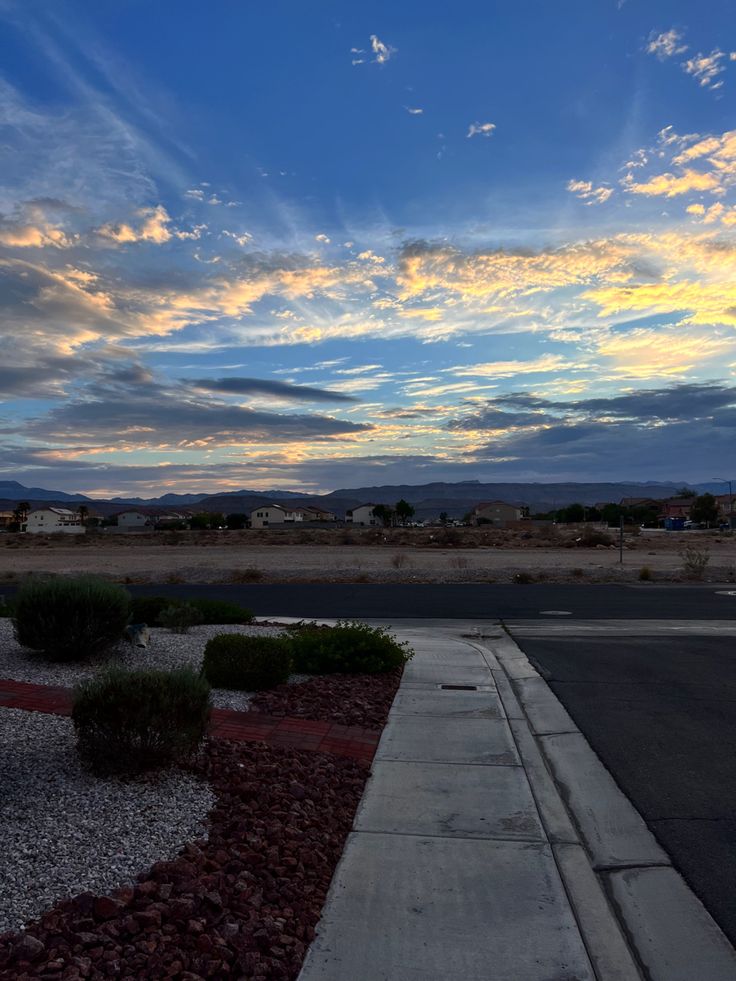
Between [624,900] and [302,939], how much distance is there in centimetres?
190

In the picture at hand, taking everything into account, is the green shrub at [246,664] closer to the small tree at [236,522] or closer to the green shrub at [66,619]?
the green shrub at [66,619]

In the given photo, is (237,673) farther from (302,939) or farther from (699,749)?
(302,939)

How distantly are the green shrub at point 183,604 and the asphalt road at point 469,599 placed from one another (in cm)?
386

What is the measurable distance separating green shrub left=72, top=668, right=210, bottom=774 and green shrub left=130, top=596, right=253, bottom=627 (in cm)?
790

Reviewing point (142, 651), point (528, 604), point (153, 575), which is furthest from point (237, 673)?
point (153, 575)

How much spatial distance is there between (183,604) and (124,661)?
4.65m

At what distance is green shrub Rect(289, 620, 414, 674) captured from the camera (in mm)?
10781

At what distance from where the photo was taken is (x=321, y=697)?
9305mm

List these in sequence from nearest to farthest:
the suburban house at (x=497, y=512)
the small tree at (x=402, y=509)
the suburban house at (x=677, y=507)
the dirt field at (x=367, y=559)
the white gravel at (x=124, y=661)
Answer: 1. the white gravel at (x=124, y=661)
2. the dirt field at (x=367, y=559)
3. the small tree at (x=402, y=509)
4. the suburban house at (x=677, y=507)
5. the suburban house at (x=497, y=512)

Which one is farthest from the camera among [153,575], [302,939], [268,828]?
[153,575]

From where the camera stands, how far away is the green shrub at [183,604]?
1478 cm

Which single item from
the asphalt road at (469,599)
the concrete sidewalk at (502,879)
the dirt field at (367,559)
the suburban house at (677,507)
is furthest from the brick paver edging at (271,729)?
the suburban house at (677,507)

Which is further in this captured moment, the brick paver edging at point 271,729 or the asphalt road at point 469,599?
the asphalt road at point 469,599

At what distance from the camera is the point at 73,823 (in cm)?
500
